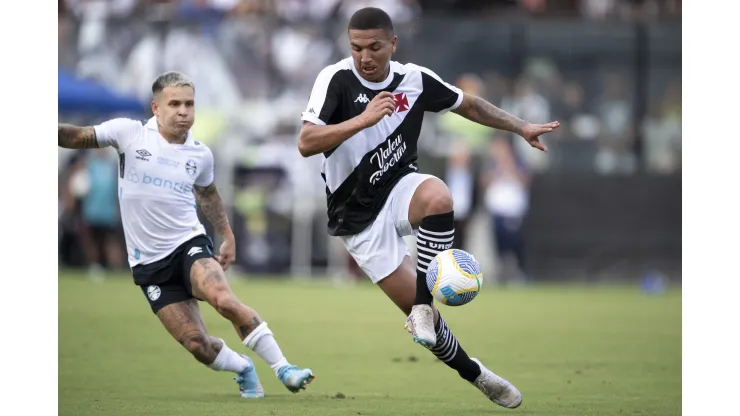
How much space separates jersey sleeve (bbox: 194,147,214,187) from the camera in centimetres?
924

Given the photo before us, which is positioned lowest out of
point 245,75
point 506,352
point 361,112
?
point 506,352

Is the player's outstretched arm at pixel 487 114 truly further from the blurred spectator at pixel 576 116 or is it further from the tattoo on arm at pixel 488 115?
the blurred spectator at pixel 576 116

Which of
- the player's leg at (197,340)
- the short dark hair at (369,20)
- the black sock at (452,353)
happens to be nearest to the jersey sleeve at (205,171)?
the player's leg at (197,340)

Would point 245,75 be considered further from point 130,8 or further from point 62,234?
point 62,234

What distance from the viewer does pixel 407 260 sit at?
27.7 ft

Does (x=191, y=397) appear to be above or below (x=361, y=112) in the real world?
below

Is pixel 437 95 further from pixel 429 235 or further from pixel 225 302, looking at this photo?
pixel 225 302

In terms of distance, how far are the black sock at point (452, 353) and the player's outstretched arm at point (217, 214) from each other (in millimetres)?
1936

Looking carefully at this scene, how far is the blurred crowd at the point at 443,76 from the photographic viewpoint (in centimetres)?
2300

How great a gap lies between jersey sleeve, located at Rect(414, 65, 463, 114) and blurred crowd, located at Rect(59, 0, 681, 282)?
1415 centimetres

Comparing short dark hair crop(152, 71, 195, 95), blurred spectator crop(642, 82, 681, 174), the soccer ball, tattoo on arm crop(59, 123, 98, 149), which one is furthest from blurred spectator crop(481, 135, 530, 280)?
the soccer ball

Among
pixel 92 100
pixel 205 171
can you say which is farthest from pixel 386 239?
pixel 92 100

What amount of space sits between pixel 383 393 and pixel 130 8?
17.2m
